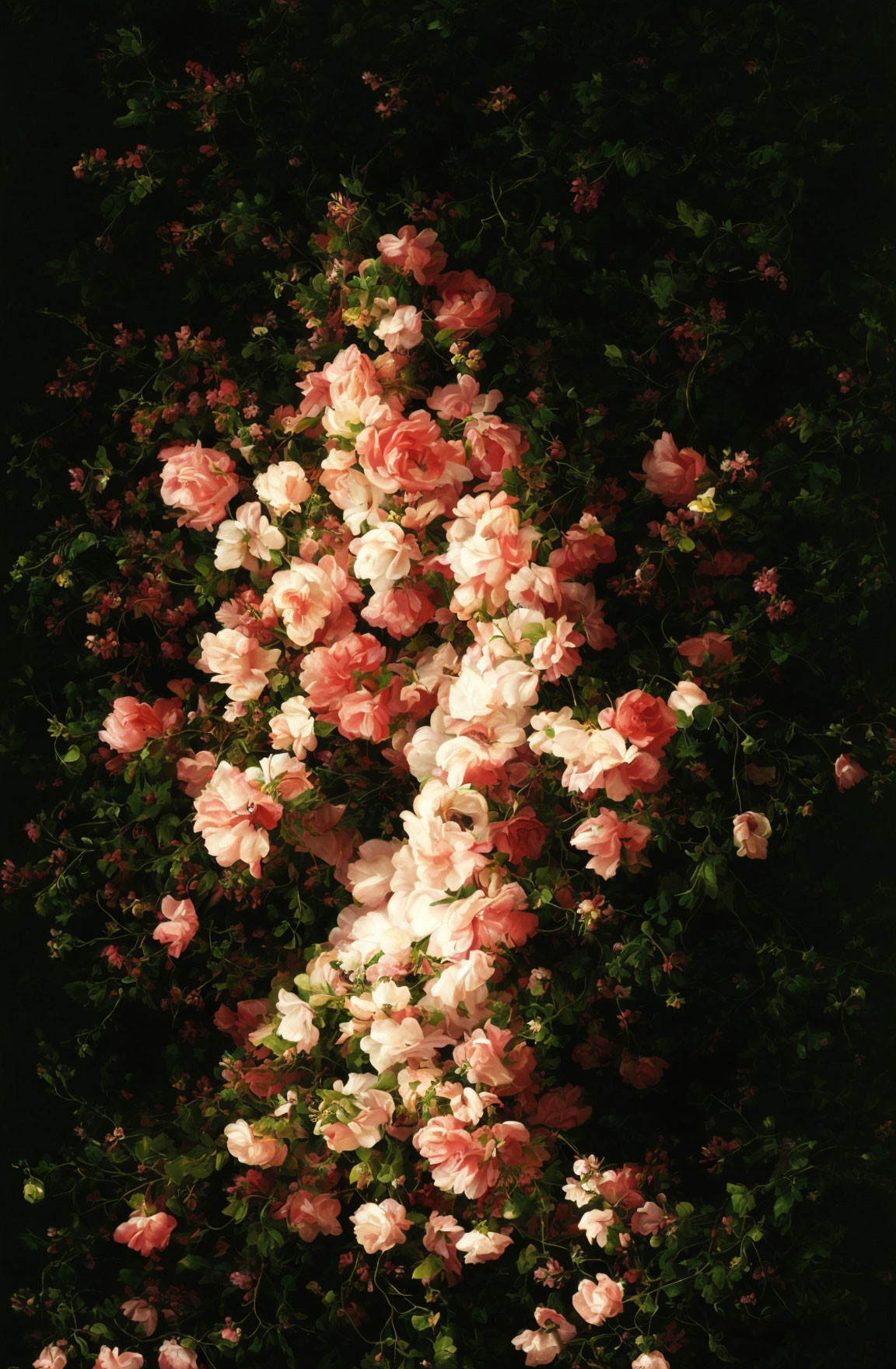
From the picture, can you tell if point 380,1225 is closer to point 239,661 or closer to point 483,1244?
→ point 483,1244

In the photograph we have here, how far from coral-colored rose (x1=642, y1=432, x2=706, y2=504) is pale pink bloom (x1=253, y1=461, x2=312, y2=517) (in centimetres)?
52

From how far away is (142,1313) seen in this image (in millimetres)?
1960

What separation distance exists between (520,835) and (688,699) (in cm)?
30

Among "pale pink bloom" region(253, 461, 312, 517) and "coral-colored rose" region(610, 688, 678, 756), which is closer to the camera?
"coral-colored rose" region(610, 688, 678, 756)

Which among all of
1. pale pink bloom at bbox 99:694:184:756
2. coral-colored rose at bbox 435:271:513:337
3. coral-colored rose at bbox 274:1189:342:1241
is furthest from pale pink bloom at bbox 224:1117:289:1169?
coral-colored rose at bbox 435:271:513:337

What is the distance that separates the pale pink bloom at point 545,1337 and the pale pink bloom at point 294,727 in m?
0.91

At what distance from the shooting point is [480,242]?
6.32ft

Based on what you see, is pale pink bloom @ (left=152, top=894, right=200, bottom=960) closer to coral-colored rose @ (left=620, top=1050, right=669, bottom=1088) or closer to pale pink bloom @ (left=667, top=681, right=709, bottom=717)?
coral-colored rose @ (left=620, top=1050, right=669, bottom=1088)

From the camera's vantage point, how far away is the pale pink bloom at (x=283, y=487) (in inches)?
71.2

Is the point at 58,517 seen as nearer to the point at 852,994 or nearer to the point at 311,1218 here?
the point at 311,1218

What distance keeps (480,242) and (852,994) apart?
4.24 feet

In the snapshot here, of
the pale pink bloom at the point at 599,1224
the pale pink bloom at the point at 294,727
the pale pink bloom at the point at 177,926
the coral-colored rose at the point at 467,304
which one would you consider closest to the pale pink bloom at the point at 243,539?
the pale pink bloom at the point at 294,727

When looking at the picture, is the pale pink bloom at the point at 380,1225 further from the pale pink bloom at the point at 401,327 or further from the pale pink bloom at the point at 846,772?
the pale pink bloom at the point at 401,327

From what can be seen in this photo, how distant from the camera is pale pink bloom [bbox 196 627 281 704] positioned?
183 centimetres
